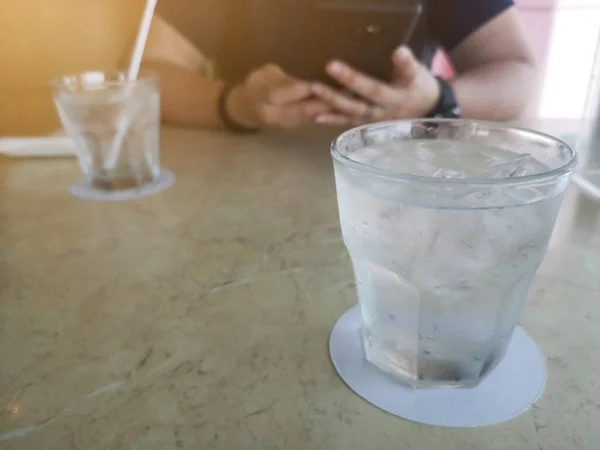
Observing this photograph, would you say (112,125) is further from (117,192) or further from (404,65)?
(404,65)


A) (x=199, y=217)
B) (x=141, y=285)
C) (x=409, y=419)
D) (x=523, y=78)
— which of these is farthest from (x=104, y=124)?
(x=523, y=78)

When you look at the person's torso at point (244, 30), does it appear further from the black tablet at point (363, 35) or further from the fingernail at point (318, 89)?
the fingernail at point (318, 89)

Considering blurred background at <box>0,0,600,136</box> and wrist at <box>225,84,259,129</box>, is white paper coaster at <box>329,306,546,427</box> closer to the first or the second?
wrist at <box>225,84,259,129</box>

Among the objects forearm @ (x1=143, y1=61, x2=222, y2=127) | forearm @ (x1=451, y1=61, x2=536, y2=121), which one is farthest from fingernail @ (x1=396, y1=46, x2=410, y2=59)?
forearm @ (x1=143, y1=61, x2=222, y2=127)

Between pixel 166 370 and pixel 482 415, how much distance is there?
18cm

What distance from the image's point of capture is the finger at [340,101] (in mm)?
839

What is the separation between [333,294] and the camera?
409mm

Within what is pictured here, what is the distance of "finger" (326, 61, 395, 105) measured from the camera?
0.79 meters

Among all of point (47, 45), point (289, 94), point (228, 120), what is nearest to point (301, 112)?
point (289, 94)

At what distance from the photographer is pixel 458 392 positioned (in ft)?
0.99

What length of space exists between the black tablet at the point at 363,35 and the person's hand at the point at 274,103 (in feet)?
0.18

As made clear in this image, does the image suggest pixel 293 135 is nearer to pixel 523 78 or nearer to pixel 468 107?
pixel 468 107

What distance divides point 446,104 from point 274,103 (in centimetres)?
32

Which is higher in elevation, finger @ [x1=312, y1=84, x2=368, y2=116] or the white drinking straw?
the white drinking straw
